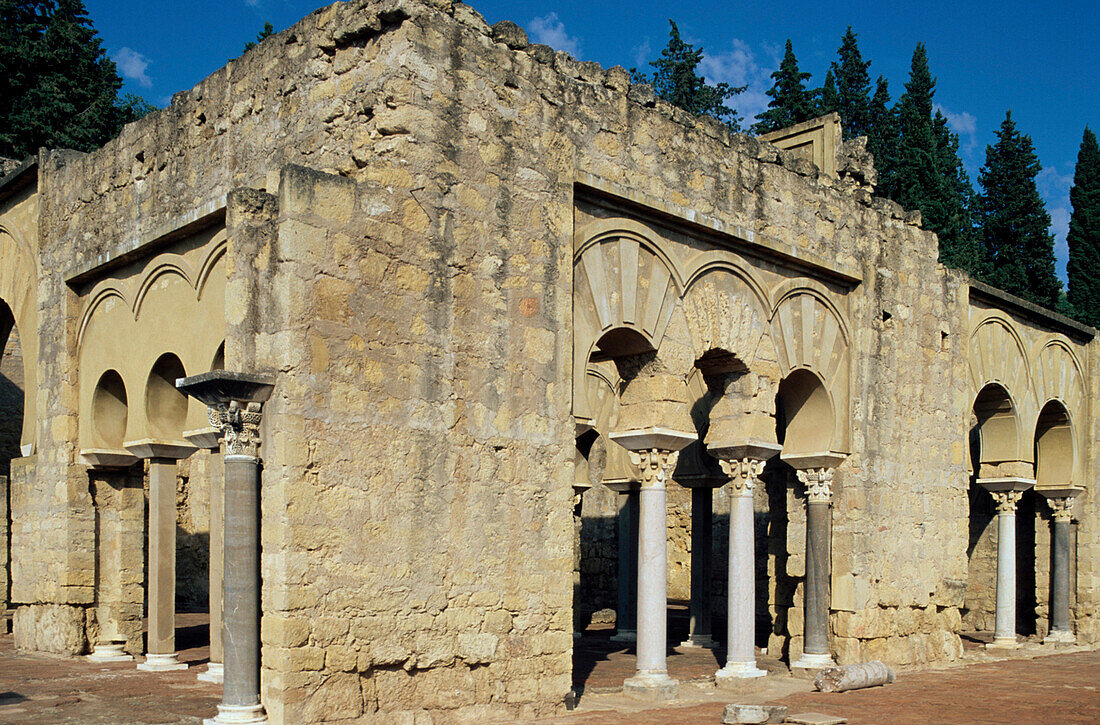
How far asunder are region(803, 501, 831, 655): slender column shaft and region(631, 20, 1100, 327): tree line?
→ 45.1 feet

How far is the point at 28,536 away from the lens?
33.4 ft

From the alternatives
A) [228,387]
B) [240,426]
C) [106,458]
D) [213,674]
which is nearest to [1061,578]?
[213,674]

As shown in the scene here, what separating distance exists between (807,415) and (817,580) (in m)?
1.52

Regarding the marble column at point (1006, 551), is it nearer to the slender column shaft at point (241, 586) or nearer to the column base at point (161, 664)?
the column base at point (161, 664)

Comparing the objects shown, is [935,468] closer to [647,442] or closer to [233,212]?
[647,442]

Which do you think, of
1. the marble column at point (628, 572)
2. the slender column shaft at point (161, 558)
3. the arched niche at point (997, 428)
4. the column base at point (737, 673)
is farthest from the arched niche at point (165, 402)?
the arched niche at point (997, 428)

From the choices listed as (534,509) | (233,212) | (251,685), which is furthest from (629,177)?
(251,685)

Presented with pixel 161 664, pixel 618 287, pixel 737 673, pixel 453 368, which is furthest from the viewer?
pixel 737 673

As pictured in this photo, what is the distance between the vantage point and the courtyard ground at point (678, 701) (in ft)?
23.4

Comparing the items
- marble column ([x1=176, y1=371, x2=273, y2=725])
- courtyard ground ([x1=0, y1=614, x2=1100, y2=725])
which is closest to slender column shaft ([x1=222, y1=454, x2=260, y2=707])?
marble column ([x1=176, y1=371, x2=273, y2=725])

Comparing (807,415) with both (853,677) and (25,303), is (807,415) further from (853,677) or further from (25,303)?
(25,303)

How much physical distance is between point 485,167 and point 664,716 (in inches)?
153

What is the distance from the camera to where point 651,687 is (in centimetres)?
827

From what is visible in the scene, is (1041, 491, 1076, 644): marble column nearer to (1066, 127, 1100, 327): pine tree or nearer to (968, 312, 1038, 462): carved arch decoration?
(968, 312, 1038, 462): carved arch decoration
